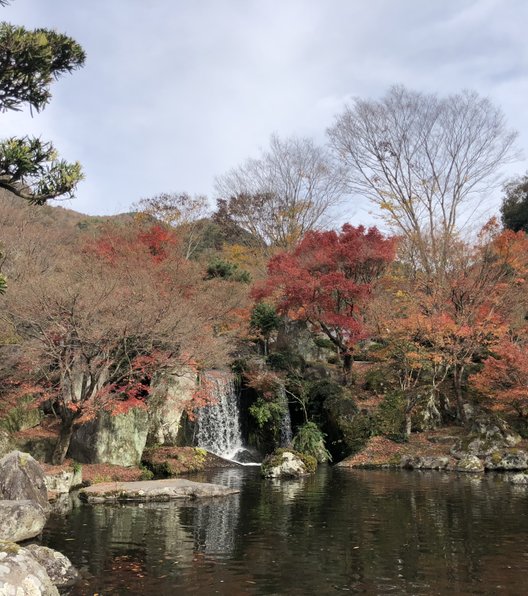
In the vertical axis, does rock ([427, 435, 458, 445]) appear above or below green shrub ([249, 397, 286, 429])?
below

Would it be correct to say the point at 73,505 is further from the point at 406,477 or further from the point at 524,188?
the point at 524,188

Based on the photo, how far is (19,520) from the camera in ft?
31.6

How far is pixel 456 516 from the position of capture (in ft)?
39.8

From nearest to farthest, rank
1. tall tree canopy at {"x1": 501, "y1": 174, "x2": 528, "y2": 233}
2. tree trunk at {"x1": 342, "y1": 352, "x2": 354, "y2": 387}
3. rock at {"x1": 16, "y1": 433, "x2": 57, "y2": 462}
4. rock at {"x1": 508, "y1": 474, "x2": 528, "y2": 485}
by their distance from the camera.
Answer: rock at {"x1": 16, "y1": 433, "x2": 57, "y2": 462} → rock at {"x1": 508, "y1": 474, "x2": 528, "y2": 485} → tree trunk at {"x1": 342, "y1": 352, "x2": 354, "y2": 387} → tall tree canopy at {"x1": 501, "y1": 174, "x2": 528, "y2": 233}

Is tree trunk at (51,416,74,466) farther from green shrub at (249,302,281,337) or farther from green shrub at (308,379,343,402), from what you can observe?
green shrub at (249,302,281,337)

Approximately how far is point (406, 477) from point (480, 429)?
5.37 meters

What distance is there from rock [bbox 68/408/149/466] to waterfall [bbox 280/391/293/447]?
25.7 feet

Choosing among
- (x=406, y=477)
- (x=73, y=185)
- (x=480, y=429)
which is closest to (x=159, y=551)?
(x=73, y=185)

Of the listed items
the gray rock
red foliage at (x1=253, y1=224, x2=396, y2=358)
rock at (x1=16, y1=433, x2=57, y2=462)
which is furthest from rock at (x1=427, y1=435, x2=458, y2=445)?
rock at (x1=16, y1=433, x2=57, y2=462)

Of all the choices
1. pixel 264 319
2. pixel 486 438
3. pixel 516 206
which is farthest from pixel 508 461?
pixel 516 206

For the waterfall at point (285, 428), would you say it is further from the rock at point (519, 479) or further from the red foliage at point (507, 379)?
the rock at point (519, 479)

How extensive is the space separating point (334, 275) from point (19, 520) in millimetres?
18138

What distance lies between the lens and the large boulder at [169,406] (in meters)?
21.2

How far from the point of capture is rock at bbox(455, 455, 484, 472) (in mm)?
20531
